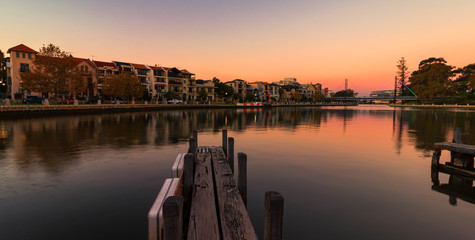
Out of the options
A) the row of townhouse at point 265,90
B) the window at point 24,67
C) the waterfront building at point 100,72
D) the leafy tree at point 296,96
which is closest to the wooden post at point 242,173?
the waterfront building at point 100,72

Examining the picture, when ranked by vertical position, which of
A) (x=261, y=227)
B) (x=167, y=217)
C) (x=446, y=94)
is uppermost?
(x=446, y=94)

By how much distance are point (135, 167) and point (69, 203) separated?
4.78 metres

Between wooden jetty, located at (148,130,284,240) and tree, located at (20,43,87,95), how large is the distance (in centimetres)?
6575

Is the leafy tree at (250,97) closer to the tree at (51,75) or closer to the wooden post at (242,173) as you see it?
the tree at (51,75)

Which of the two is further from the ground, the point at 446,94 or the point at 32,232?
the point at 446,94

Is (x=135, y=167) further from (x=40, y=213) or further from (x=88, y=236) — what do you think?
(x=88, y=236)

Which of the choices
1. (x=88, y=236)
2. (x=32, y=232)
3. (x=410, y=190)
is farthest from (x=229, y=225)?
(x=410, y=190)

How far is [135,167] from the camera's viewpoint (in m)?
13.5

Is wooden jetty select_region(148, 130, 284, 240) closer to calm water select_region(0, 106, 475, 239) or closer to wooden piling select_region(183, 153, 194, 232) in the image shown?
wooden piling select_region(183, 153, 194, 232)

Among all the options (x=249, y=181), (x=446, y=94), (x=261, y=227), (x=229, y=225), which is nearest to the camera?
(x=229, y=225)

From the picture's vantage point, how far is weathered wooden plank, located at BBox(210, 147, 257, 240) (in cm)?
495

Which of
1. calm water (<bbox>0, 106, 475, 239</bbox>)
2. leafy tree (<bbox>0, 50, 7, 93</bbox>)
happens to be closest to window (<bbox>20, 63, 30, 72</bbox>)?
leafy tree (<bbox>0, 50, 7, 93</bbox>)

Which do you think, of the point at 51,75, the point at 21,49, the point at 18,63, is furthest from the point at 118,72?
the point at 51,75

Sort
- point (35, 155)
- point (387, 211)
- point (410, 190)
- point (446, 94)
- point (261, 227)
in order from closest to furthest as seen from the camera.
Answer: point (261, 227) < point (387, 211) < point (410, 190) < point (35, 155) < point (446, 94)
